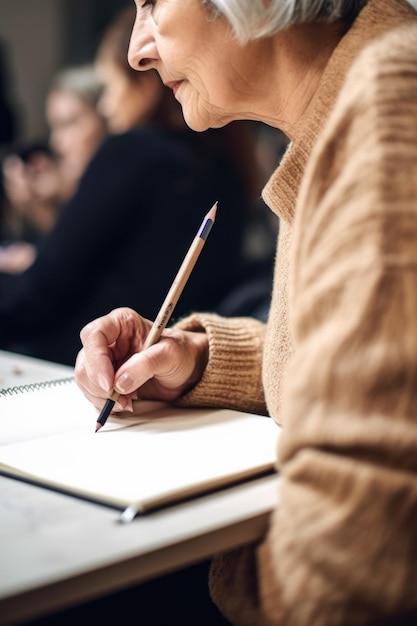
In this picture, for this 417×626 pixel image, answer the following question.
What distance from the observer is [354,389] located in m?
0.64

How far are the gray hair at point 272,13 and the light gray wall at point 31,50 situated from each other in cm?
388

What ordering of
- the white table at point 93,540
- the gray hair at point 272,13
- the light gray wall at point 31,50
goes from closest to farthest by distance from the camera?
the white table at point 93,540 < the gray hair at point 272,13 < the light gray wall at point 31,50

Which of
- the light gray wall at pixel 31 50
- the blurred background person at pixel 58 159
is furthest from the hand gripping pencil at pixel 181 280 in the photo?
the light gray wall at pixel 31 50

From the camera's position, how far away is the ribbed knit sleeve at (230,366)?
1.05 meters

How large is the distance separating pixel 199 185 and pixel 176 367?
106 centimetres

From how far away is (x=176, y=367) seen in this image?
40.4 inches

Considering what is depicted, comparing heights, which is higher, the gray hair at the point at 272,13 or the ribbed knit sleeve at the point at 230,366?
the gray hair at the point at 272,13

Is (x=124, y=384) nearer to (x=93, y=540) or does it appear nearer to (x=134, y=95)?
(x=93, y=540)

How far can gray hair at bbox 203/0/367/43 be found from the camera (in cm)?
84

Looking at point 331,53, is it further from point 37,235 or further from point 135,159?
point 37,235

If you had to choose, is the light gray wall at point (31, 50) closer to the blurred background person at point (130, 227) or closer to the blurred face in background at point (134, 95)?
the blurred face in background at point (134, 95)

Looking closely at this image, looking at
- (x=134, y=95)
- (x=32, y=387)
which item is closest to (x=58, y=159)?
(x=134, y=95)

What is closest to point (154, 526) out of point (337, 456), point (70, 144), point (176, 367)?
point (337, 456)

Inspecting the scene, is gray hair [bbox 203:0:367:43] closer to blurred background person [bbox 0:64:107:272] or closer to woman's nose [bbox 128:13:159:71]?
woman's nose [bbox 128:13:159:71]
